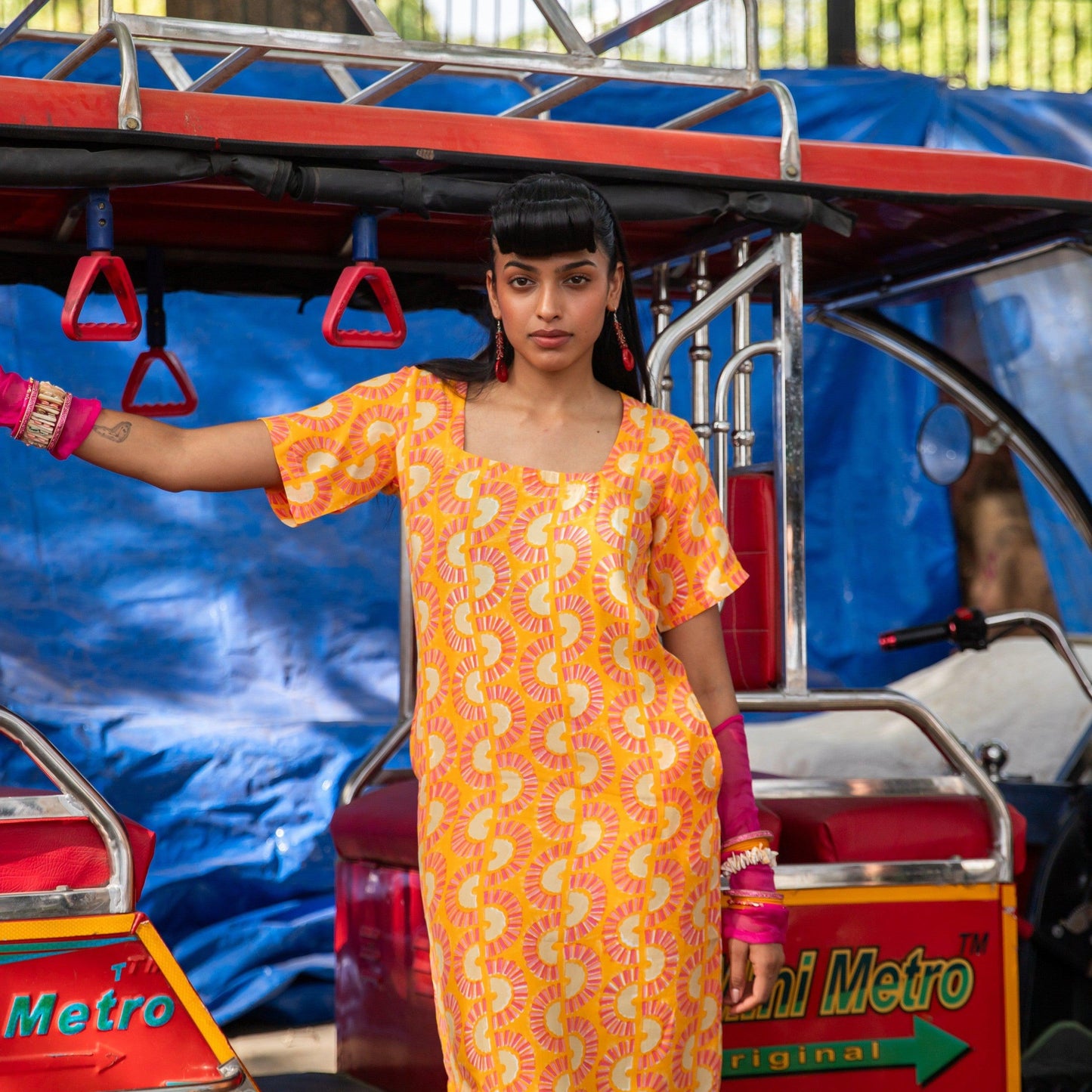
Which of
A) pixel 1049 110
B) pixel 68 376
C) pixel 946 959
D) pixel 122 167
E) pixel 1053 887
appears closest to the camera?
pixel 122 167

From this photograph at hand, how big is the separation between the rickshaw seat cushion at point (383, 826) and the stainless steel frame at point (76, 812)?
0.69 metres

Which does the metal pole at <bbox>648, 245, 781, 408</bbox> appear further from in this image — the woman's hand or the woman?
the woman's hand

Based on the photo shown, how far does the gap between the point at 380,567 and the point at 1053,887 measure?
2.16 m

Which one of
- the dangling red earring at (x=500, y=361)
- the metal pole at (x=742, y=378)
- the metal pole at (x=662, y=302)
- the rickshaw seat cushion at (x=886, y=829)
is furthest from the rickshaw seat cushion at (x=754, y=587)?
the dangling red earring at (x=500, y=361)

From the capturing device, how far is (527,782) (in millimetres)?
1748

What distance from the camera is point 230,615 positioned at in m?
4.28

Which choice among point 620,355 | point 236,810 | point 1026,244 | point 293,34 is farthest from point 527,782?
point 236,810

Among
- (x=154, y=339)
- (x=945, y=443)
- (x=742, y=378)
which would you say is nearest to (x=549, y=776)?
(x=742, y=378)

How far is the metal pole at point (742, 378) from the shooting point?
108 inches

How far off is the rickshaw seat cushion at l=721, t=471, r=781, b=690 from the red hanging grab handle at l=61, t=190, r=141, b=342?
112cm

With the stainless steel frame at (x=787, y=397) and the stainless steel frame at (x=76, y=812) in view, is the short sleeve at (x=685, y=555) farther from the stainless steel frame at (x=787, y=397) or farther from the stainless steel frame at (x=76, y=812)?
the stainless steel frame at (x=76, y=812)

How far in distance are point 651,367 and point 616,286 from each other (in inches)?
24.5

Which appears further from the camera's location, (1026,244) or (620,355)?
(1026,244)

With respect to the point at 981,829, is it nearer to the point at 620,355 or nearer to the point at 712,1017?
the point at 712,1017
